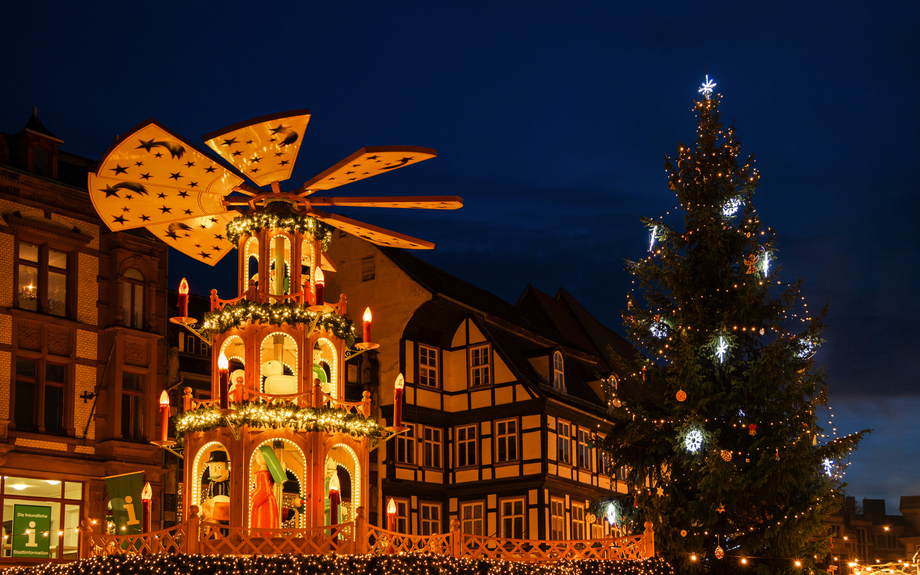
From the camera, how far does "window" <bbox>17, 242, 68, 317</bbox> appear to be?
2416 cm

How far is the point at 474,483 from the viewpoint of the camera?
3381 centimetres

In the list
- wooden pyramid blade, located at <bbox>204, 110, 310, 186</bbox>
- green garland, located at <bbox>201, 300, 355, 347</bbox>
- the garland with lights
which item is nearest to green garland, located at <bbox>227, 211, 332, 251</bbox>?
wooden pyramid blade, located at <bbox>204, 110, 310, 186</bbox>

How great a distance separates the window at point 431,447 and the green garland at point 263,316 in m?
17.2

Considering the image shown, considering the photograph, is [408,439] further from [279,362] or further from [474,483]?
[279,362]

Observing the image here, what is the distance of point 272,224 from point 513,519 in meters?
18.3

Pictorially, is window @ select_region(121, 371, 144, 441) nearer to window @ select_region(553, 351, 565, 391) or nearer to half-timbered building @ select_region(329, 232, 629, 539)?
half-timbered building @ select_region(329, 232, 629, 539)

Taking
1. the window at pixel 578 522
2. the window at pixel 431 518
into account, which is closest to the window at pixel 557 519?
the window at pixel 578 522

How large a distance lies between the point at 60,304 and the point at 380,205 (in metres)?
11.6

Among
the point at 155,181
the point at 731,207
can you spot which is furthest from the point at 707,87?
the point at 155,181

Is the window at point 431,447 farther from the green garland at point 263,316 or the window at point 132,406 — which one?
the green garland at point 263,316

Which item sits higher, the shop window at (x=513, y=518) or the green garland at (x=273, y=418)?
the green garland at (x=273, y=418)

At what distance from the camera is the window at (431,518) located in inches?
1312

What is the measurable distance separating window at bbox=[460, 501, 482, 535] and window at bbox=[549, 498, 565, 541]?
7.99 feet

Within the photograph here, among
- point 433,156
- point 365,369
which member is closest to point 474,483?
point 365,369
